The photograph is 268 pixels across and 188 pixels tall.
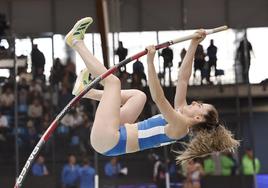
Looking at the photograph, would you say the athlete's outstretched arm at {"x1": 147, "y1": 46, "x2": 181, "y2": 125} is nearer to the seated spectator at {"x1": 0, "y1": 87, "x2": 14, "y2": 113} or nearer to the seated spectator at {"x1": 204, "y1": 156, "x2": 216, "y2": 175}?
the seated spectator at {"x1": 204, "y1": 156, "x2": 216, "y2": 175}

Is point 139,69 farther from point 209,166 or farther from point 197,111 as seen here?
point 197,111

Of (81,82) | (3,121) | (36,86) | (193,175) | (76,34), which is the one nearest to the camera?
(76,34)

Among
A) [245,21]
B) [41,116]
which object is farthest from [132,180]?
[245,21]

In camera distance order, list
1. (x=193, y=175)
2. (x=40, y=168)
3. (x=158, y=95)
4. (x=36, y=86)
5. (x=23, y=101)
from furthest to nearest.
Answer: (x=36, y=86), (x=23, y=101), (x=40, y=168), (x=193, y=175), (x=158, y=95)

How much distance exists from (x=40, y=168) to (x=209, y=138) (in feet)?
18.4

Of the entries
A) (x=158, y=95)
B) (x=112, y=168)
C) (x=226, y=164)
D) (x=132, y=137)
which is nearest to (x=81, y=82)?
(x=132, y=137)

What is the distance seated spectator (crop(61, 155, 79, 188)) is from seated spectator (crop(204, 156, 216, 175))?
1.98 metres

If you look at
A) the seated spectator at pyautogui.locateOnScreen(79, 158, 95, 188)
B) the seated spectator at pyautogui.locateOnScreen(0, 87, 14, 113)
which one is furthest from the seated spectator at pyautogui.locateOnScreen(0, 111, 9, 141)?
the seated spectator at pyautogui.locateOnScreen(79, 158, 95, 188)

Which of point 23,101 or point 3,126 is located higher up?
point 23,101

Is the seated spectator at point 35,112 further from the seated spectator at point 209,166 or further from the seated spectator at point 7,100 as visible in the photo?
the seated spectator at point 209,166

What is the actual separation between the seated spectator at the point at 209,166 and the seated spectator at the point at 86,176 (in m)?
1.74

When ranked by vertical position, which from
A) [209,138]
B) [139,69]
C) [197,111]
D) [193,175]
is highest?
[139,69]

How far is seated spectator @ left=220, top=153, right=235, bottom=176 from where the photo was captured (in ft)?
31.7

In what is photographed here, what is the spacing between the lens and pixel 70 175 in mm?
9547
